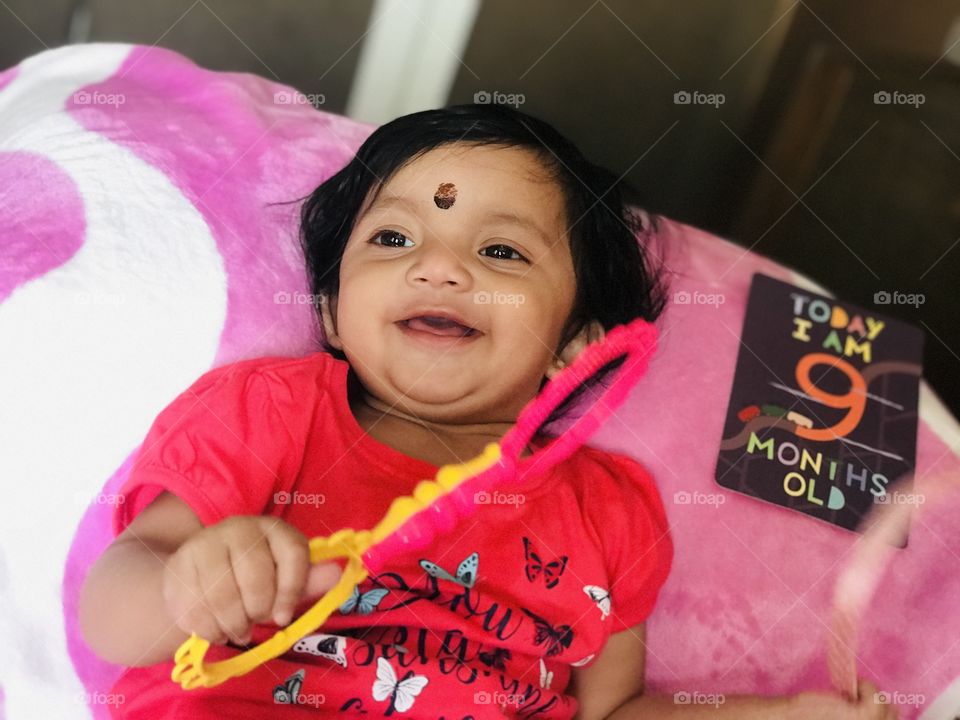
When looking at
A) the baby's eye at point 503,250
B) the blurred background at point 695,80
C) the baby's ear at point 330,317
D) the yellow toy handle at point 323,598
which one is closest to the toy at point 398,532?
the yellow toy handle at point 323,598

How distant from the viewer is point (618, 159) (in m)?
1.36

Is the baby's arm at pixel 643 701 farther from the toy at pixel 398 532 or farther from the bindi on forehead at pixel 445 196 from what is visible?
the bindi on forehead at pixel 445 196

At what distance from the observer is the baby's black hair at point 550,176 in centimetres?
84

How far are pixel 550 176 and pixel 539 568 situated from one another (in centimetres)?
35

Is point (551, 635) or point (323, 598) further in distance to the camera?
point (551, 635)

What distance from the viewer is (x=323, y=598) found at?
0.61 m

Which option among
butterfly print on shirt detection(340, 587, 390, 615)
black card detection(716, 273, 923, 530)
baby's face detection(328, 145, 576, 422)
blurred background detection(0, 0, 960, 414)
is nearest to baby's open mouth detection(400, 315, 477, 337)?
baby's face detection(328, 145, 576, 422)

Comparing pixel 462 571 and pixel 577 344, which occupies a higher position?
pixel 577 344

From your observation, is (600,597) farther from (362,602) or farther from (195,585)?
(195,585)

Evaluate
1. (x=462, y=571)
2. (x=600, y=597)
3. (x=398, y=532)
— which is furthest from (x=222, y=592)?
(x=600, y=597)

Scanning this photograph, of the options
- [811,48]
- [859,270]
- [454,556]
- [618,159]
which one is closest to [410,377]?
[454,556]

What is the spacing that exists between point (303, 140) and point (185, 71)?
6.7 inches

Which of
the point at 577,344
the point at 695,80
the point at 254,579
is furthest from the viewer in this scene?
the point at 695,80

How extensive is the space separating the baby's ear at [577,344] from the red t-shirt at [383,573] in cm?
9
